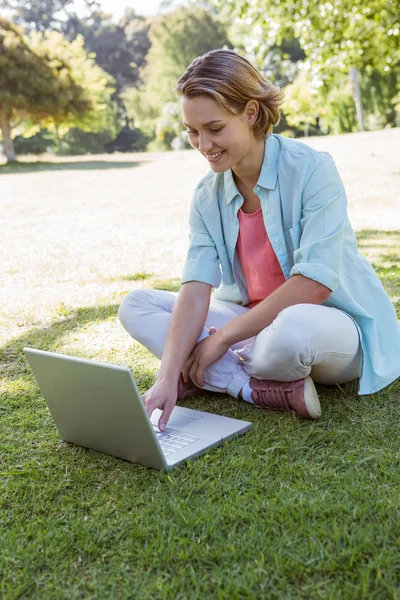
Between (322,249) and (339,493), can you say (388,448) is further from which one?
(322,249)

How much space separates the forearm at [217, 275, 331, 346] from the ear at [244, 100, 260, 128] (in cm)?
57

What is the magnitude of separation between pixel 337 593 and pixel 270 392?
3.42ft

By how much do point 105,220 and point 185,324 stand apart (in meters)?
6.75

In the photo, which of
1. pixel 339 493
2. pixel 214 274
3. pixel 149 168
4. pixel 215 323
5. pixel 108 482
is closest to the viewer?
pixel 339 493

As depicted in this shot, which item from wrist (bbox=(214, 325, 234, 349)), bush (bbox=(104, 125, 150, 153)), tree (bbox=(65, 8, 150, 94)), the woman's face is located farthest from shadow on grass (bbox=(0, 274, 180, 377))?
tree (bbox=(65, 8, 150, 94))

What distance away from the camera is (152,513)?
177cm

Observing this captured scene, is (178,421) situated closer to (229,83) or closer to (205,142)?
(205,142)

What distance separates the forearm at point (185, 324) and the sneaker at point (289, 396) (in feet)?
0.94

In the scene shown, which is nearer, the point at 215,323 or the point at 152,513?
the point at 152,513

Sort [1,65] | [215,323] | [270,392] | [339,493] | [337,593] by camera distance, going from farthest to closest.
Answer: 1. [1,65]
2. [215,323]
3. [270,392]
4. [339,493]
5. [337,593]

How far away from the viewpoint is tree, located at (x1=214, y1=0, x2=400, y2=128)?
910 cm

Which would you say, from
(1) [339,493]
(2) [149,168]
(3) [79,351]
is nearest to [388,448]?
(1) [339,493]

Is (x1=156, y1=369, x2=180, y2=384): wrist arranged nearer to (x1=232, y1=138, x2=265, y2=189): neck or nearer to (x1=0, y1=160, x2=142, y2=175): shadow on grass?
(x1=232, y1=138, x2=265, y2=189): neck

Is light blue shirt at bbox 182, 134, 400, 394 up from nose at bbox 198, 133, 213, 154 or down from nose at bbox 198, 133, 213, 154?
down
